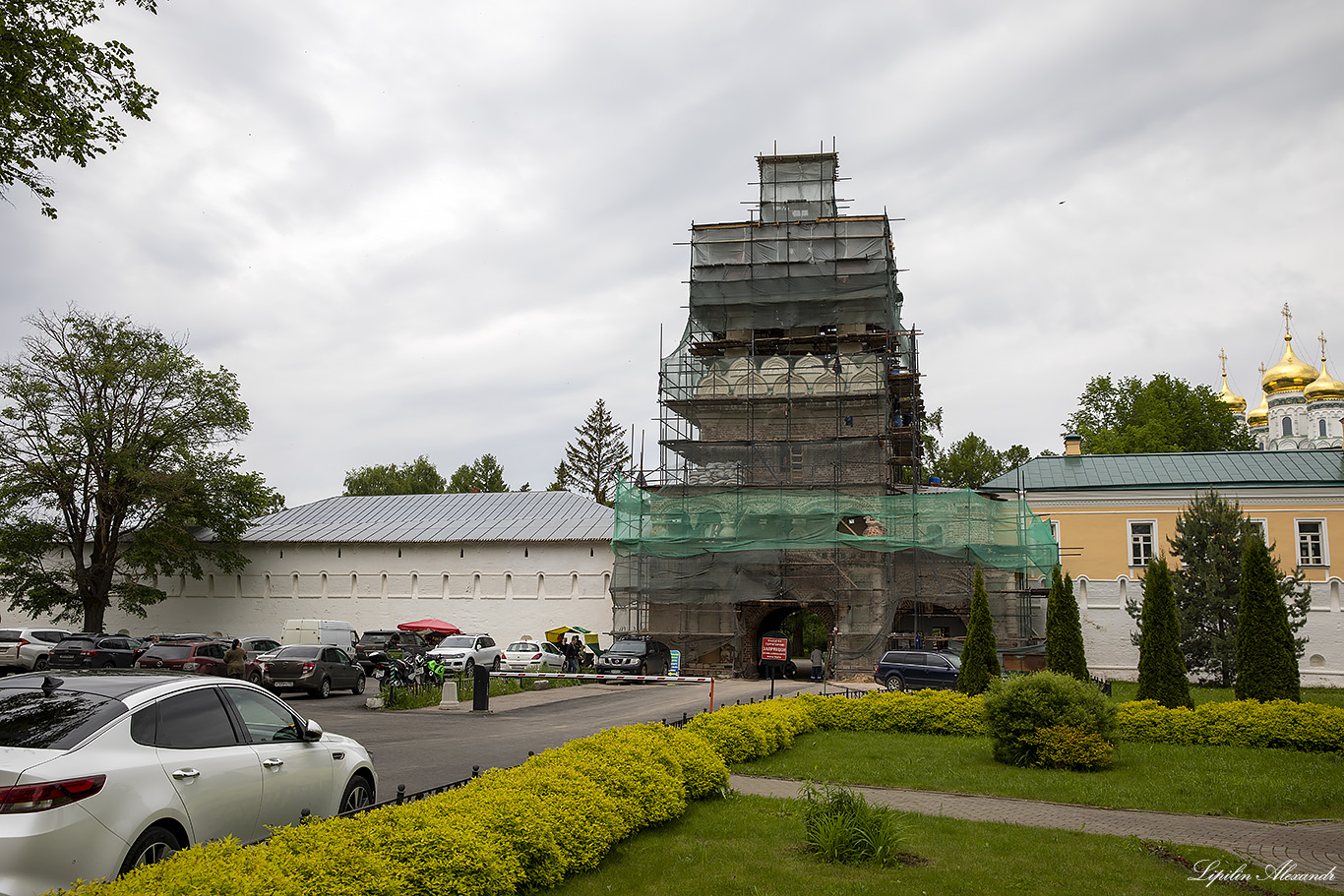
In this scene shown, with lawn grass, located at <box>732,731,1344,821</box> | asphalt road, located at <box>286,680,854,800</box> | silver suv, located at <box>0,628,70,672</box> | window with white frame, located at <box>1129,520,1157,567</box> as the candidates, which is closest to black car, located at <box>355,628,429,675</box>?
silver suv, located at <box>0,628,70,672</box>

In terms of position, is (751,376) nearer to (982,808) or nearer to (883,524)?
(883,524)

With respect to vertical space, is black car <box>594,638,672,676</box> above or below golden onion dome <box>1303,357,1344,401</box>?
below

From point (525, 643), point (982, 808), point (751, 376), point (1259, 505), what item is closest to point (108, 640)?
point (525, 643)

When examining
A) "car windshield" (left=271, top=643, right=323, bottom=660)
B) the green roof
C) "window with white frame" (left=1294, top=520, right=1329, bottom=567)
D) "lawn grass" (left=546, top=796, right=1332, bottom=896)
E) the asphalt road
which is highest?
the green roof

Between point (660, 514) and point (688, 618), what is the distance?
12.9ft

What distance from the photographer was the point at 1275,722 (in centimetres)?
1541

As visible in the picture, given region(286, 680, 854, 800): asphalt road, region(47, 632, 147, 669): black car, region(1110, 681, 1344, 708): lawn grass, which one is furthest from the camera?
region(47, 632, 147, 669): black car

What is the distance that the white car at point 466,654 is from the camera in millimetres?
31594

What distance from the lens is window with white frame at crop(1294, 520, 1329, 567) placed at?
36562mm

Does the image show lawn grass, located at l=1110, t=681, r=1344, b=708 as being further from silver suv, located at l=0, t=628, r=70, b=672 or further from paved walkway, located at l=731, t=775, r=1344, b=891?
silver suv, located at l=0, t=628, r=70, b=672

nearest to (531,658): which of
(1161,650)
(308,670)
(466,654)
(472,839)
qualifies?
(466,654)

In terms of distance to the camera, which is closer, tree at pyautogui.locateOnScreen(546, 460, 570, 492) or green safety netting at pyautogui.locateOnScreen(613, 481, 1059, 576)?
green safety netting at pyautogui.locateOnScreen(613, 481, 1059, 576)

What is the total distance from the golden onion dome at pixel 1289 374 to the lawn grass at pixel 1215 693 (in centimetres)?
3311

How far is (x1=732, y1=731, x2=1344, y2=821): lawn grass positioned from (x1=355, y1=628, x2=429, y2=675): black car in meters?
22.7
